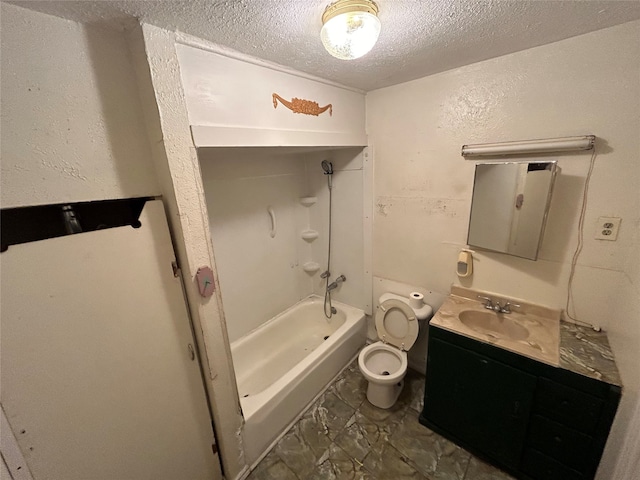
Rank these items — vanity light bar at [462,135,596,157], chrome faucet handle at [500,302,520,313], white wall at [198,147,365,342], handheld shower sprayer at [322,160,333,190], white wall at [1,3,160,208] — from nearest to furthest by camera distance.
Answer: white wall at [1,3,160,208] → vanity light bar at [462,135,596,157] → chrome faucet handle at [500,302,520,313] → white wall at [198,147,365,342] → handheld shower sprayer at [322,160,333,190]

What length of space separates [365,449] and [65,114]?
2231mm

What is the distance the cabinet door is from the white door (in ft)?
4.67

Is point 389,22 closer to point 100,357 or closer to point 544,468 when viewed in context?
point 100,357

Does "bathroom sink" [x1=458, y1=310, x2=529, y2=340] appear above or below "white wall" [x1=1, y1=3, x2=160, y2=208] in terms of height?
below

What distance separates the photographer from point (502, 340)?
1437 mm

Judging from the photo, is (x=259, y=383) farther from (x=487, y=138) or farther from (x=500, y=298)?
(x=487, y=138)

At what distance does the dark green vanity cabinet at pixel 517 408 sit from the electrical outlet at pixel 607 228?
2.31 ft

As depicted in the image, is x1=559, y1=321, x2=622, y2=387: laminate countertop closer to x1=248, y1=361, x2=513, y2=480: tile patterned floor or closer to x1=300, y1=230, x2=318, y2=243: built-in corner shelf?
x1=248, y1=361, x2=513, y2=480: tile patterned floor

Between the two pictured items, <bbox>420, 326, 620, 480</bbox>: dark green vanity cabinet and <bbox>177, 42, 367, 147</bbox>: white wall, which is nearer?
<bbox>177, 42, 367, 147</bbox>: white wall

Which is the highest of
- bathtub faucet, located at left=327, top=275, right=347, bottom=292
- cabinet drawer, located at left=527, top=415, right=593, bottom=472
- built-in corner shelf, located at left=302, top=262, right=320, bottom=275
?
built-in corner shelf, located at left=302, top=262, right=320, bottom=275

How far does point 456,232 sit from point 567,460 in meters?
1.29

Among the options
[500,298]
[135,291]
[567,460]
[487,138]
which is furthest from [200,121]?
[567,460]

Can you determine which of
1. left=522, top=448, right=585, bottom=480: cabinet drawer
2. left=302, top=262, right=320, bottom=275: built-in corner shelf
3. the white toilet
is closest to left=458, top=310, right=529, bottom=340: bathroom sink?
the white toilet

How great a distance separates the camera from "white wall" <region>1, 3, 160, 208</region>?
784mm
